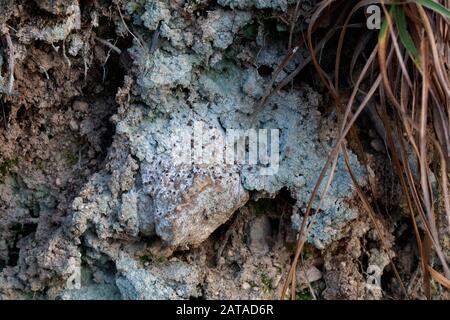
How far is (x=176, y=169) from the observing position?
1.42 m

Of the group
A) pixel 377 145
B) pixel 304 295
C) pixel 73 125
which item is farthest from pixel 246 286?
pixel 73 125

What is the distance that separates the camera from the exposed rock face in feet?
4.63

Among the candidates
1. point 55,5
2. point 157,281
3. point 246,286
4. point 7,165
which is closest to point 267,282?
point 246,286

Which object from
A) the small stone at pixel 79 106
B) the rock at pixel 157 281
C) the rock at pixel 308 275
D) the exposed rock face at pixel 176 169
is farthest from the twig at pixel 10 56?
the rock at pixel 308 275

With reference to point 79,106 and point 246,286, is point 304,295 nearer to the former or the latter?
point 246,286

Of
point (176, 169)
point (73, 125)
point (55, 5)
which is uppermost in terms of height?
point (55, 5)

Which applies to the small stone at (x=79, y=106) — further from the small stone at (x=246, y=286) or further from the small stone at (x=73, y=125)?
the small stone at (x=246, y=286)

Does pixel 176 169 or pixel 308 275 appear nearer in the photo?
pixel 176 169

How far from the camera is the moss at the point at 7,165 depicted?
152 cm

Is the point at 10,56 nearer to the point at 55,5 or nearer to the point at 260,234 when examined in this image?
the point at 55,5

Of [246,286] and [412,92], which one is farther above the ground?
[412,92]

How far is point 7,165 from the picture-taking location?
1.53 m

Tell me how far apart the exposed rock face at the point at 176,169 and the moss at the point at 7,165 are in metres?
0.02

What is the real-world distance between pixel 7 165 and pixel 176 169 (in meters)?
0.44
